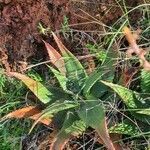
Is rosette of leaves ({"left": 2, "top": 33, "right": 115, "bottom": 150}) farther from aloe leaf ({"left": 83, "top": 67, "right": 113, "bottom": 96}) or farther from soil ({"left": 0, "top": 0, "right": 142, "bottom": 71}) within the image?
soil ({"left": 0, "top": 0, "right": 142, "bottom": 71})

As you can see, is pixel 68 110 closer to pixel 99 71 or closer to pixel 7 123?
pixel 99 71

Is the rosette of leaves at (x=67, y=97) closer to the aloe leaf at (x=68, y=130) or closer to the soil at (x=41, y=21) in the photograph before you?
the aloe leaf at (x=68, y=130)

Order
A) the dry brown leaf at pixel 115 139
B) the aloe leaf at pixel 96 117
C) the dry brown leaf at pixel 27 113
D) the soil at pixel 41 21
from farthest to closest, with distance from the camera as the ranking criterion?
the soil at pixel 41 21 < the dry brown leaf at pixel 27 113 < the dry brown leaf at pixel 115 139 < the aloe leaf at pixel 96 117

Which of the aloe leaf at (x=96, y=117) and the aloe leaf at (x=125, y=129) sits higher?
the aloe leaf at (x=96, y=117)

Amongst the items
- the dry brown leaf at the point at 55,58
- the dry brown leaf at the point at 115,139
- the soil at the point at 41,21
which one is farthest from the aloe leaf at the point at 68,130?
the soil at the point at 41,21

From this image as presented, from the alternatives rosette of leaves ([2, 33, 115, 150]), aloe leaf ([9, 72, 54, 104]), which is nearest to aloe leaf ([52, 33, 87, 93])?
rosette of leaves ([2, 33, 115, 150])

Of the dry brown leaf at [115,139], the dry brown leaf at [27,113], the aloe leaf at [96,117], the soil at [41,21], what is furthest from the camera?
the soil at [41,21]

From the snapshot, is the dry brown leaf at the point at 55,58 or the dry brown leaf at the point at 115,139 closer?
the dry brown leaf at the point at 115,139

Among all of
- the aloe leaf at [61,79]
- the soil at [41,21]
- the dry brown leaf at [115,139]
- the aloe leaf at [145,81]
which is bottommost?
the dry brown leaf at [115,139]
